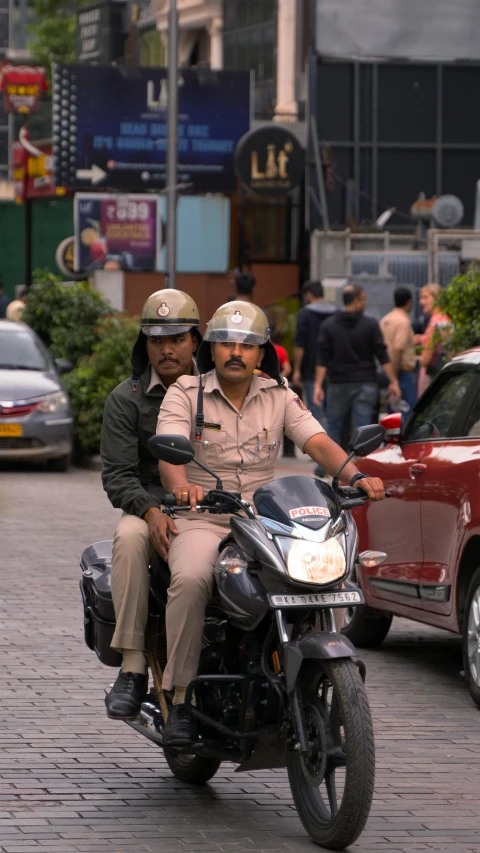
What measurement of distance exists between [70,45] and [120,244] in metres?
31.8

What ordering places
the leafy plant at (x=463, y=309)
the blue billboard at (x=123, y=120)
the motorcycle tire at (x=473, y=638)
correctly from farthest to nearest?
the blue billboard at (x=123, y=120), the leafy plant at (x=463, y=309), the motorcycle tire at (x=473, y=638)

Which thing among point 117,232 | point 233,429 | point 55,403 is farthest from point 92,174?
point 233,429

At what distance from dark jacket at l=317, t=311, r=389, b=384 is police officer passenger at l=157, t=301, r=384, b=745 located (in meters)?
10.2

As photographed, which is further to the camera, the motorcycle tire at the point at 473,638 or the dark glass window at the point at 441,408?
the dark glass window at the point at 441,408

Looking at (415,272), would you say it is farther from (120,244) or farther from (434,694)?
(434,694)

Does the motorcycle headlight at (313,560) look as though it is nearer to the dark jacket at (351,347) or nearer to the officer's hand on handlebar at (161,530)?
the officer's hand on handlebar at (161,530)

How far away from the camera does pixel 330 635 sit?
5.36 metres

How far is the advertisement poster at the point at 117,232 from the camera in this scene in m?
32.9

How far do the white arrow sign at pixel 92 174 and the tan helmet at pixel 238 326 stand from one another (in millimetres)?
30875

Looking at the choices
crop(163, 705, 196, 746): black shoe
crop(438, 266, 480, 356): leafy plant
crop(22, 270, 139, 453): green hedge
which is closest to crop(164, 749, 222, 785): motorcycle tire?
crop(163, 705, 196, 746): black shoe

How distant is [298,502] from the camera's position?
5469 mm

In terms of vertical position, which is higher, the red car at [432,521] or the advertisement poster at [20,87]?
the advertisement poster at [20,87]

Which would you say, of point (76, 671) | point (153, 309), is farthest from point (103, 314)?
point (153, 309)

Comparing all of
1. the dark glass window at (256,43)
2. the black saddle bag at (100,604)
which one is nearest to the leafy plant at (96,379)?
the black saddle bag at (100,604)
